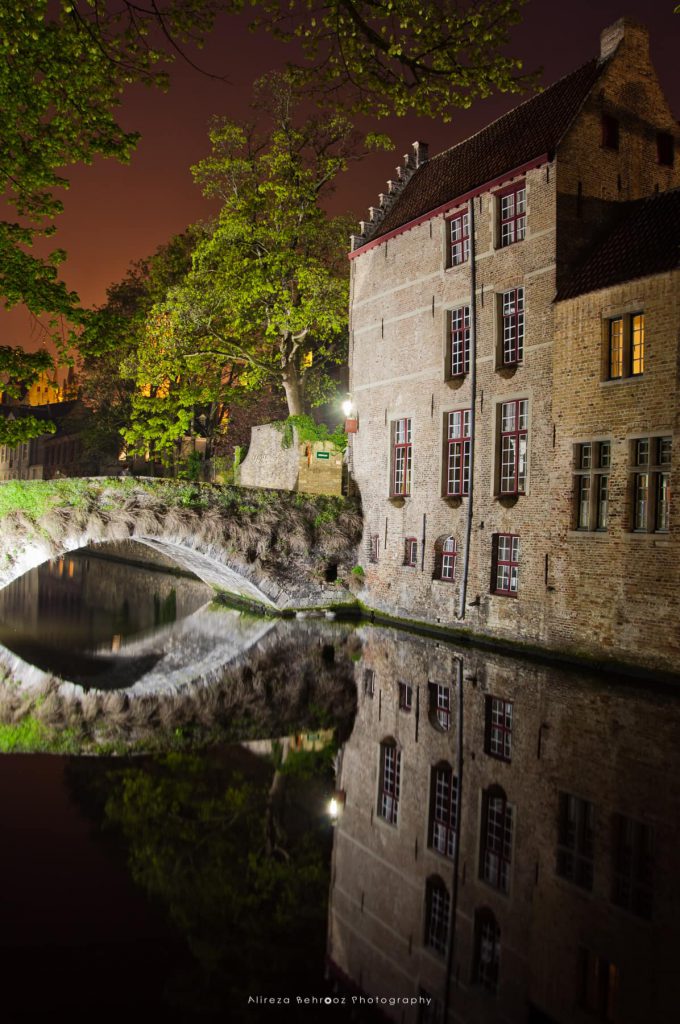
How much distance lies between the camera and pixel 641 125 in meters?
16.9

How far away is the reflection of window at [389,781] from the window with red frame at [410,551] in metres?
10.3

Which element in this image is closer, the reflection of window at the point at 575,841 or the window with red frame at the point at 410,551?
the reflection of window at the point at 575,841

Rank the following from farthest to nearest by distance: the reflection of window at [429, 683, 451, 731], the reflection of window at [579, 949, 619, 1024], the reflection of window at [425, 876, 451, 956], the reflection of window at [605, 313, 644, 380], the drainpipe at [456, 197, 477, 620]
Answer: the drainpipe at [456, 197, 477, 620] < the reflection of window at [605, 313, 644, 380] < the reflection of window at [429, 683, 451, 731] < the reflection of window at [425, 876, 451, 956] < the reflection of window at [579, 949, 619, 1024]

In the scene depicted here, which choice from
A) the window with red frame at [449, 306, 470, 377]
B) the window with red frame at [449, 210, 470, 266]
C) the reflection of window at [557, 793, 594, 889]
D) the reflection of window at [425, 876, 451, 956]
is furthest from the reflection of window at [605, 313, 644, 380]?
the reflection of window at [425, 876, 451, 956]

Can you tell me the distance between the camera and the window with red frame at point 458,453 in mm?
17844

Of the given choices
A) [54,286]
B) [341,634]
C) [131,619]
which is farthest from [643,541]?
[131,619]

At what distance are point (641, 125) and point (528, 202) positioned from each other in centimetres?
319

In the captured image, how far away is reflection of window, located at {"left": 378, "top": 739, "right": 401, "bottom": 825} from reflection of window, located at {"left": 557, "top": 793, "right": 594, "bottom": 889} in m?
1.42

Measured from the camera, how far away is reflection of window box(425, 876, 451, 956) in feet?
16.3

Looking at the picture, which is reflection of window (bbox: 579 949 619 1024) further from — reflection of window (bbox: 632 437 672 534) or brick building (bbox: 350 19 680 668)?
reflection of window (bbox: 632 437 672 534)

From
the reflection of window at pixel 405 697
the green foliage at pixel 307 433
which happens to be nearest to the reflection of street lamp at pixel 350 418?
the green foliage at pixel 307 433

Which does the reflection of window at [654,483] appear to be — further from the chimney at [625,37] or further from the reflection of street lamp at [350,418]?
the reflection of street lamp at [350,418]

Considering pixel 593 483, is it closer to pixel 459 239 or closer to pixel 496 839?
pixel 459 239

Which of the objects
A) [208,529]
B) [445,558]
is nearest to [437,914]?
[445,558]
